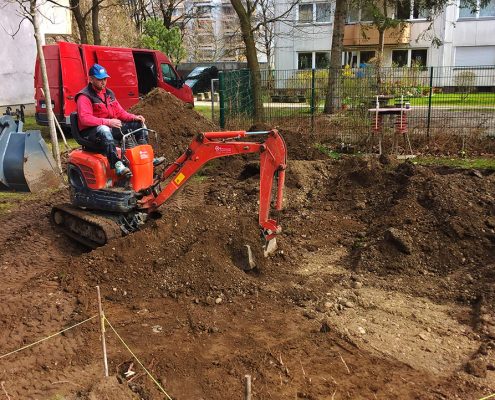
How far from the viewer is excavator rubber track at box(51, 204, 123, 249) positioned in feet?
21.8

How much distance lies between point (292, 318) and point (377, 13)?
21.2 meters

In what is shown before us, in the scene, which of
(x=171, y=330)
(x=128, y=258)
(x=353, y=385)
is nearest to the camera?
(x=353, y=385)

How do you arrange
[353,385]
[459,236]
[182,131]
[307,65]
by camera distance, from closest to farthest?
[353,385] < [459,236] < [182,131] < [307,65]

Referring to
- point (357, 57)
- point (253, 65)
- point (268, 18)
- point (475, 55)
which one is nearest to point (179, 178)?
point (253, 65)

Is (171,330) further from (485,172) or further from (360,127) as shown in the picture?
(360,127)

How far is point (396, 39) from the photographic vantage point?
1286 inches

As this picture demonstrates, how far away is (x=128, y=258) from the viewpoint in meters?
6.14

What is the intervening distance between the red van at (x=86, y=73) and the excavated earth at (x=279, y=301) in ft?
25.1

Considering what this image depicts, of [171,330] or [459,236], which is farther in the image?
[459,236]

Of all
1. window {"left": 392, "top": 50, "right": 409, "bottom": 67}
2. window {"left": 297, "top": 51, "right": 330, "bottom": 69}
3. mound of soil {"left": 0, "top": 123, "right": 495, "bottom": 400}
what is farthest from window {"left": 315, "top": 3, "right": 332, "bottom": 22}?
mound of soil {"left": 0, "top": 123, "right": 495, "bottom": 400}

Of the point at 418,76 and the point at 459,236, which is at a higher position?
the point at 418,76

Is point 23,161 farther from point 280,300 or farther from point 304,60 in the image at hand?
point 304,60

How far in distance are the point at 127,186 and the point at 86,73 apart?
10.3 metres

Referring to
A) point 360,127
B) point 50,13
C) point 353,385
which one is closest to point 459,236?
point 353,385
